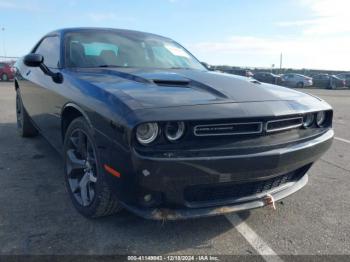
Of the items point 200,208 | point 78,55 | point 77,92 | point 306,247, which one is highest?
point 78,55

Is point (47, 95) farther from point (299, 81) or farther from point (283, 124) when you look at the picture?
point (299, 81)

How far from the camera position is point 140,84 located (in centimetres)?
272

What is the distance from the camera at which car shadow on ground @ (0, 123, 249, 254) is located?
2.47 meters

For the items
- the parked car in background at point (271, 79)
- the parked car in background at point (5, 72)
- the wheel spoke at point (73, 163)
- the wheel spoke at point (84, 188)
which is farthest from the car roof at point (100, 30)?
the parked car in background at point (271, 79)

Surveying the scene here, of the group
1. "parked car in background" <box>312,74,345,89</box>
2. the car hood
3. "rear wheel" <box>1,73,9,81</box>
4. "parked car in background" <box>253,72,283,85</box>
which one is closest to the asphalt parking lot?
the car hood

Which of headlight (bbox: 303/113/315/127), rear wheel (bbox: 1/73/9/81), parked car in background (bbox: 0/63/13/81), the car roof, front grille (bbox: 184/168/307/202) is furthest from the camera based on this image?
rear wheel (bbox: 1/73/9/81)

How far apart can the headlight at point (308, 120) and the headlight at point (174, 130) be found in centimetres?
118

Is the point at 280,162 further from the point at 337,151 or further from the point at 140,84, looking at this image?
the point at 337,151

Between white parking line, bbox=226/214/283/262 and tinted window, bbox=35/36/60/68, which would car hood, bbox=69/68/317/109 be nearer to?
tinted window, bbox=35/36/60/68

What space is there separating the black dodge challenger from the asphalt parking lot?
0.66 ft

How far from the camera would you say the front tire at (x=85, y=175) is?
2.57 m

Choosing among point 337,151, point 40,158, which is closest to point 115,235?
point 40,158

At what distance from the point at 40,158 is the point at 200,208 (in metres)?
2.83

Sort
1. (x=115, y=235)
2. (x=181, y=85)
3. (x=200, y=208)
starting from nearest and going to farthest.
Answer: (x=200, y=208), (x=115, y=235), (x=181, y=85)
